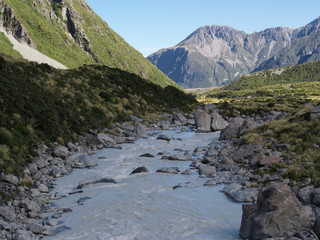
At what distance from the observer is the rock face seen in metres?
8.35

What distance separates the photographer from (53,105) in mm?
23312

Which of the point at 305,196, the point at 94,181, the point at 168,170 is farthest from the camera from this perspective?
the point at 168,170

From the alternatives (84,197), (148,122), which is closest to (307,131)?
(84,197)

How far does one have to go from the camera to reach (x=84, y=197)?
42.0 ft

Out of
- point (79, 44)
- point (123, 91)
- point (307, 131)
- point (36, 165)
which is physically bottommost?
point (36, 165)

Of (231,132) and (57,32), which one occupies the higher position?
(57,32)

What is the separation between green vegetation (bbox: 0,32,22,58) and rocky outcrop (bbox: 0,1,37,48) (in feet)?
31.5

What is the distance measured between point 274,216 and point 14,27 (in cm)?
13911

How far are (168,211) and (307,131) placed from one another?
13668 mm

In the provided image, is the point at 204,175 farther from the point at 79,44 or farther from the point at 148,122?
the point at 79,44

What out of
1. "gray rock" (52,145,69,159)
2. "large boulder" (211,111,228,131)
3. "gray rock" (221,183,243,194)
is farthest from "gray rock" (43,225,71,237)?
"large boulder" (211,111,228,131)

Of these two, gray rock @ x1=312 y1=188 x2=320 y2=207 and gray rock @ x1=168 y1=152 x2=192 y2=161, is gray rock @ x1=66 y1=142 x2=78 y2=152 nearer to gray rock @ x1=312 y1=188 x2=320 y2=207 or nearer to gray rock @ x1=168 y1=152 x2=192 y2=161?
gray rock @ x1=168 y1=152 x2=192 y2=161

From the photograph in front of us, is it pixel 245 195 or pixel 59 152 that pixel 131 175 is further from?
pixel 245 195

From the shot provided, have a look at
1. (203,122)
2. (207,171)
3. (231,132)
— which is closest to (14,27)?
(203,122)
